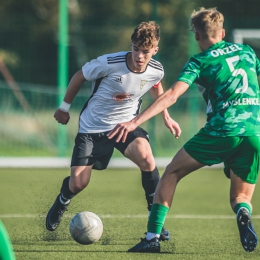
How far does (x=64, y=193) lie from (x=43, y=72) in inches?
400

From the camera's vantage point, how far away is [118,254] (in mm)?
5488

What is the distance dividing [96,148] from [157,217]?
136cm

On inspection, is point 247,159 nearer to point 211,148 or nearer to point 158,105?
point 211,148

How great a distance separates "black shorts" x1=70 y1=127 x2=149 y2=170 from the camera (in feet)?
21.1

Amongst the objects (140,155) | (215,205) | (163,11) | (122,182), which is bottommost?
(163,11)

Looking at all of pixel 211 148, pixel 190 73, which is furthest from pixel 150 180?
pixel 190 73

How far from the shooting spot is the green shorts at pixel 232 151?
17.1 ft

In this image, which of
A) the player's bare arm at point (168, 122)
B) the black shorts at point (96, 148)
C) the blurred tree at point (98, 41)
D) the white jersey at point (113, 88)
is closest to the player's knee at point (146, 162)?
the black shorts at point (96, 148)

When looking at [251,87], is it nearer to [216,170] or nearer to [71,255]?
[71,255]

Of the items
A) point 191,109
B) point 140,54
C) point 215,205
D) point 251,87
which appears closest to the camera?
point 251,87

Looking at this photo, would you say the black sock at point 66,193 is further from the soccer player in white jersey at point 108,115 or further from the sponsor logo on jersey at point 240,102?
the sponsor logo on jersey at point 240,102

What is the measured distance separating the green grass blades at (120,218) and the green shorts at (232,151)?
70 cm

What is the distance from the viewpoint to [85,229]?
5.70 m

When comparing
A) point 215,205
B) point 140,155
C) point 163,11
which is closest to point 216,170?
point 215,205
